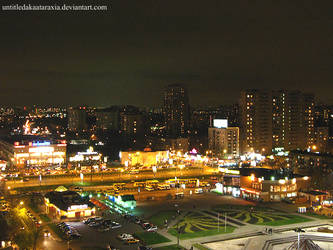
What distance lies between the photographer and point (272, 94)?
39438 mm

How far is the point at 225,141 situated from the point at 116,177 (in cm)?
1496

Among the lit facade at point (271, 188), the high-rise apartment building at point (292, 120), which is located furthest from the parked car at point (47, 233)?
the high-rise apartment building at point (292, 120)

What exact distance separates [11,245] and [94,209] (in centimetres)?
455

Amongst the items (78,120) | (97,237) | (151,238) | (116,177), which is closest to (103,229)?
(97,237)

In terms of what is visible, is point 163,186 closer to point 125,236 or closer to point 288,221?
point 288,221

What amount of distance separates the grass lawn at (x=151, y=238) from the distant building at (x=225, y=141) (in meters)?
24.4

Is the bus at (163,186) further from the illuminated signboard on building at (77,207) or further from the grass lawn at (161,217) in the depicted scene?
the illuminated signboard on building at (77,207)

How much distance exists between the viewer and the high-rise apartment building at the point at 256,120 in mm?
38250

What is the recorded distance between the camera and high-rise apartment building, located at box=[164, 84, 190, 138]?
56844mm

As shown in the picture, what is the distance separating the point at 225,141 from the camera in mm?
38156

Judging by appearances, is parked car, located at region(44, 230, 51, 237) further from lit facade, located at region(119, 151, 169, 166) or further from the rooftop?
lit facade, located at region(119, 151, 169, 166)

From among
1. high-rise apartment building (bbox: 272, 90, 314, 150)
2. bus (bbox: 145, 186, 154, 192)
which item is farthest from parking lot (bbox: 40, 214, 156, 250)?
high-rise apartment building (bbox: 272, 90, 314, 150)

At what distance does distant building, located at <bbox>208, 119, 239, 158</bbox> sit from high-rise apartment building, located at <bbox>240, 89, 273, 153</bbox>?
1.13 metres

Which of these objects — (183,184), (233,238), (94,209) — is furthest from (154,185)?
(233,238)
